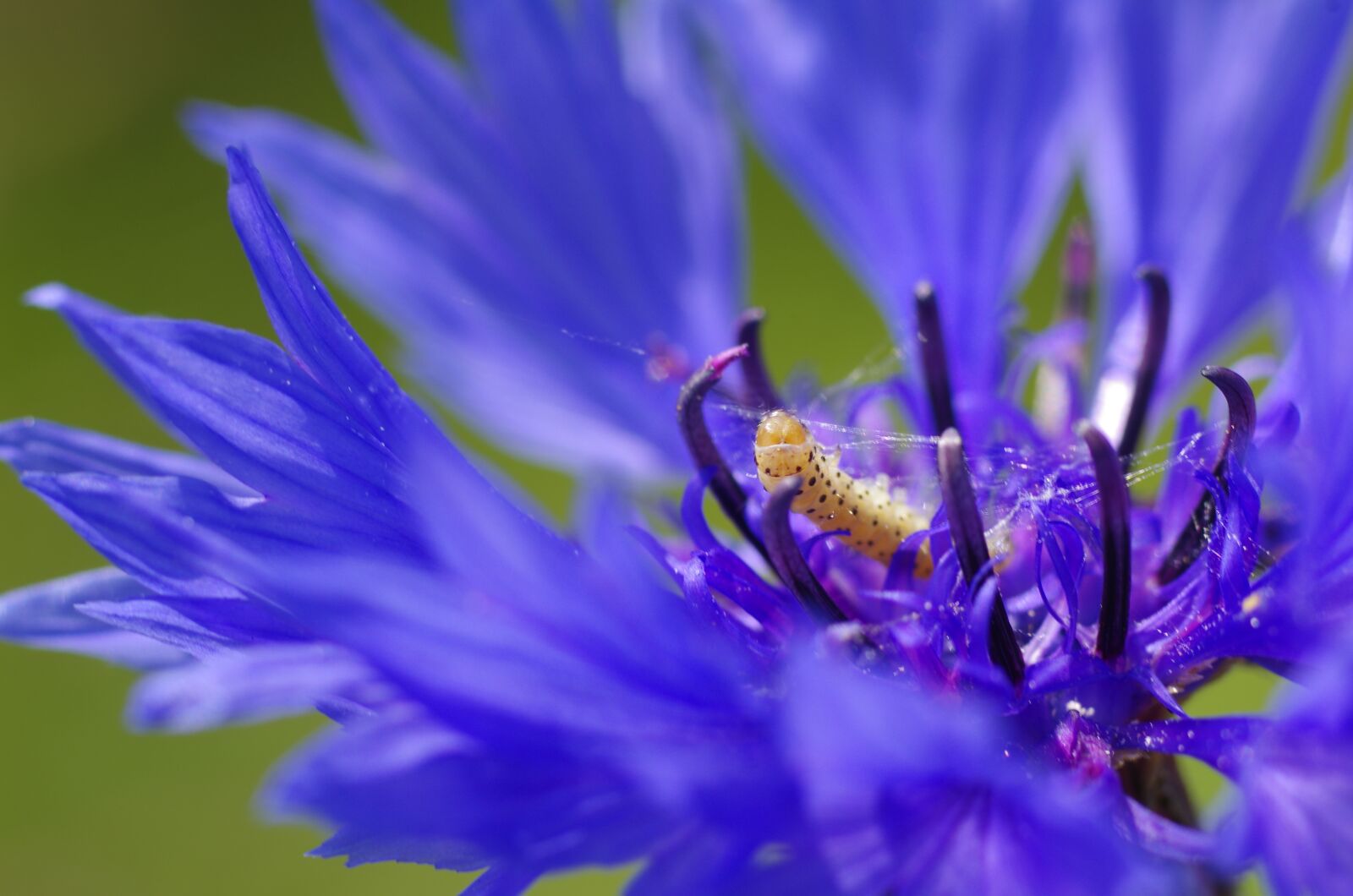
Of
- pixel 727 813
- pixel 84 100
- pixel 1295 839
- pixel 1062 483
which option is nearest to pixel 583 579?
pixel 727 813

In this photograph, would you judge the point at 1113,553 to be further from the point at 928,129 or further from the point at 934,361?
the point at 928,129

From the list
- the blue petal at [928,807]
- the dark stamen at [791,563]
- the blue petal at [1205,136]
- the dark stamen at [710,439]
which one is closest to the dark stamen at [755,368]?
the dark stamen at [710,439]

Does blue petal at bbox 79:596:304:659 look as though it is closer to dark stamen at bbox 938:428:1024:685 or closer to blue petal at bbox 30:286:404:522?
blue petal at bbox 30:286:404:522

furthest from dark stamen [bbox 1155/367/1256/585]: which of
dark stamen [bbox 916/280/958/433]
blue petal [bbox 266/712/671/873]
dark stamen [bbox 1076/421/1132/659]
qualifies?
blue petal [bbox 266/712/671/873]

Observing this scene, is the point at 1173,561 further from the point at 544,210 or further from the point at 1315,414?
the point at 544,210

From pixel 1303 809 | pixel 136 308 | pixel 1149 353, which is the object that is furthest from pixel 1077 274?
pixel 136 308

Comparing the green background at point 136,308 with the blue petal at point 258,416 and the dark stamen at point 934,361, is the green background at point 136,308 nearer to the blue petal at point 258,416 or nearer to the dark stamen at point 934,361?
the dark stamen at point 934,361
